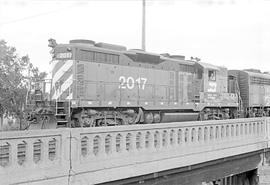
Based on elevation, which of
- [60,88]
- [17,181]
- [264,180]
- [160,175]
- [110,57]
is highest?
[110,57]

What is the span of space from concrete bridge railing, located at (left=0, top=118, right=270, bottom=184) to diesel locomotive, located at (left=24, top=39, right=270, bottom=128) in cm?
384

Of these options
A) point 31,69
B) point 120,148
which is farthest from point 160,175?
point 31,69

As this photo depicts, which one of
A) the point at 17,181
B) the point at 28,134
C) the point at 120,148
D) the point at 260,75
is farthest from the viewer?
the point at 260,75

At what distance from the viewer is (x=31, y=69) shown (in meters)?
32.2

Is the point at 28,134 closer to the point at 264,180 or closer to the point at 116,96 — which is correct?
the point at 116,96

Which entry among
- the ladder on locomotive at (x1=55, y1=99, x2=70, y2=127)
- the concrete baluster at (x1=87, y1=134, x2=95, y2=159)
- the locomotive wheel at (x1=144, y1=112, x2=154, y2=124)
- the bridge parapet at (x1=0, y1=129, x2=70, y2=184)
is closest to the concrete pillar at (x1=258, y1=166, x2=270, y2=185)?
the locomotive wheel at (x1=144, y1=112, x2=154, y2=124)

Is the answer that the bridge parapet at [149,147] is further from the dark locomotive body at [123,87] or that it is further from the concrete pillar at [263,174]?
the dark locomotive body at [123,87]

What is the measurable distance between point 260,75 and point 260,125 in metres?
10.9

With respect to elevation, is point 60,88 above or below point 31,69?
below

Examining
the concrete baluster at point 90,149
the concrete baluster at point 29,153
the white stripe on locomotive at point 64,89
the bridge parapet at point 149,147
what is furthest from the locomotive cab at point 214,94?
the concrete baluster at point 29,153

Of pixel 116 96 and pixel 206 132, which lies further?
pixel 116 96

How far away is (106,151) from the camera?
7.48m

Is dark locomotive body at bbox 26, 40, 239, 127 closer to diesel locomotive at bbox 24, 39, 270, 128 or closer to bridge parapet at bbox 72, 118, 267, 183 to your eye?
diesel locomotive at bbox 24, 39, 270, 128

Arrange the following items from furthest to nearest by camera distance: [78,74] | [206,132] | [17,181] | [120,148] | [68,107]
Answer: [78,74] < [68,107] < [206,132] < [120,148] < [17,181]
